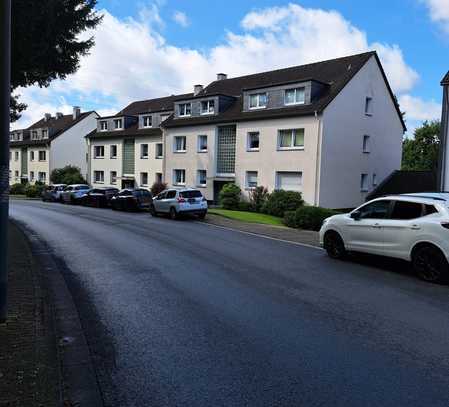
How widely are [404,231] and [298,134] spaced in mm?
21986

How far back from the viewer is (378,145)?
Answer: 34656mm

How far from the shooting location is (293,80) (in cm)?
3253

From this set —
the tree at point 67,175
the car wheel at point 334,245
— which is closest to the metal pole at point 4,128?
the car wheel at point 334,245

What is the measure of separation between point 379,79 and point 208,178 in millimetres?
15480

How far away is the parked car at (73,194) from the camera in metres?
38.0

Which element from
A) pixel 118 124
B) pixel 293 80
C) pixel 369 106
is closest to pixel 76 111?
pixel 118 124

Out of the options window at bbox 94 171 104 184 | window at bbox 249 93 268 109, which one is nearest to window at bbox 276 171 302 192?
window at bbox 249 93 268 109

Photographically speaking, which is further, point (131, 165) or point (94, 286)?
point (131, 165)

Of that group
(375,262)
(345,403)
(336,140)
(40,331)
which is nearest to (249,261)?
(375,262)

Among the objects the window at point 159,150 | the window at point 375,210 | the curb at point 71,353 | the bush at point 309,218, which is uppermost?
the window at point 159,150

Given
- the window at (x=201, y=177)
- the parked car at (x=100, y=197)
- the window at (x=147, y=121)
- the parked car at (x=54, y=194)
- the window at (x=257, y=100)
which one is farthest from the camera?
the window at (x=147, y=121)

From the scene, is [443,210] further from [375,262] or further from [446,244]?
[375,262]

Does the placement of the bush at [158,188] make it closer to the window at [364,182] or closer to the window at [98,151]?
the window at [98,151]

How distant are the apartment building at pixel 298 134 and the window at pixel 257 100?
3.0 inches
